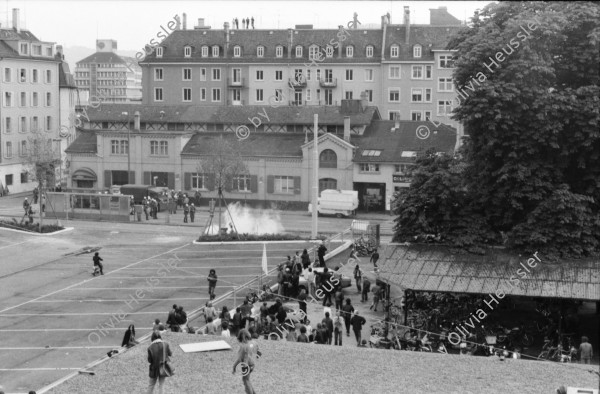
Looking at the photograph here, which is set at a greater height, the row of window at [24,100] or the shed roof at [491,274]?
the row of window at [24,100]

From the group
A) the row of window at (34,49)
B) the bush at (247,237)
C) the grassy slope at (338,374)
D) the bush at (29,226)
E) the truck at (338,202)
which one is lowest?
the grassy slope at (338,374)

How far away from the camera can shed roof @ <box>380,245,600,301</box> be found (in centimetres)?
3284

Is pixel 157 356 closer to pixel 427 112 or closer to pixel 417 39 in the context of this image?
pixel 427 112

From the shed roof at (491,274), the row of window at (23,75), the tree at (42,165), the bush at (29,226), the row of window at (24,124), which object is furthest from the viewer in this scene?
the row of window at (23,75)

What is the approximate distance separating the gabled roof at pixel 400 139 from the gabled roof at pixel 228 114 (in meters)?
1.50

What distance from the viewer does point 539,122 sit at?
3497 centimetres

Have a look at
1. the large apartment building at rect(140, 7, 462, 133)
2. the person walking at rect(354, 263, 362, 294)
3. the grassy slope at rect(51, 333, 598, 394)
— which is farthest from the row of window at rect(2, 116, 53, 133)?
the grassy slope at rect(51, 333, 598, 394)

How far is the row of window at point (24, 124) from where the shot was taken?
91.7m

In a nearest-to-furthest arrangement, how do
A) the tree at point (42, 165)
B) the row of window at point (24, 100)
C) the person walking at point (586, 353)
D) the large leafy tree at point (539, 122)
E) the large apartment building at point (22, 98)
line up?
1. the person walking at point (586, 353)
2. the large leafy tree at point (539, 122)
3. the tree at point (42, 165)
4. the large apartment building at point (22, 98)
5. the row of window at point (24, 100)

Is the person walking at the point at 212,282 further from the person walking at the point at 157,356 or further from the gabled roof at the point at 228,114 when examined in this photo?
the gabled roof at the point at 228,114

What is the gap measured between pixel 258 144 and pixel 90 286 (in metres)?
36.7

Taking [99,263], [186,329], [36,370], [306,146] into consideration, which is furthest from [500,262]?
[306,146]

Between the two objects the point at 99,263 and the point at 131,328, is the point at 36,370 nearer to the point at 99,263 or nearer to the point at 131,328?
the point at 131,328

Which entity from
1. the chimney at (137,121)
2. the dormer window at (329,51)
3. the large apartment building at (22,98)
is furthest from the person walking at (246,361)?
the dormer window at (329,51)
